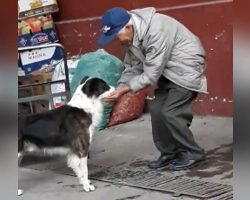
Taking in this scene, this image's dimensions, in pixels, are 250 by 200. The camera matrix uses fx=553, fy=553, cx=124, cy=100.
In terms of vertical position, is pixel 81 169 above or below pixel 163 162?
above

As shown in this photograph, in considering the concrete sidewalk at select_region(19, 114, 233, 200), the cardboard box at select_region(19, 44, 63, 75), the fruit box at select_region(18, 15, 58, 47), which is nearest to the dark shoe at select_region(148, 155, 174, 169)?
the concrete sidewalk at select_region(19, 114, 233, 200)

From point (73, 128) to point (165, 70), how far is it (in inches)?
38.5

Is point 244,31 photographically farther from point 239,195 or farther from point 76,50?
point 76,50

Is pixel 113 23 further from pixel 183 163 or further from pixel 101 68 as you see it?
pixel 101 68

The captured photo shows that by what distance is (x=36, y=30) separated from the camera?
8547 millimetres

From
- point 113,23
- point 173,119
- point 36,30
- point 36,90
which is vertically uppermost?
point 113,23

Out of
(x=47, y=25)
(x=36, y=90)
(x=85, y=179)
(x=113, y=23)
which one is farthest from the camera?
(x=47, y=25)

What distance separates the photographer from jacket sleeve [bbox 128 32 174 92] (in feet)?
15.5

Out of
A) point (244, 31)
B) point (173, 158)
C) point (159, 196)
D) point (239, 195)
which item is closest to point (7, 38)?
point (244, 31)

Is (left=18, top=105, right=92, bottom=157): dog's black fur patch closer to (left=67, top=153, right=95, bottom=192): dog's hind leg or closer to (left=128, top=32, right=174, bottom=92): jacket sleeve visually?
(left=67, top=153, right=95, bottom=192): dog's hind leg

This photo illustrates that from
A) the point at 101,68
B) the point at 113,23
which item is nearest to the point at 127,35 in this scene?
the point at 113,23

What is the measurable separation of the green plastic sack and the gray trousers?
2.06 metres

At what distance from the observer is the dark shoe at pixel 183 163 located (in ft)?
17.0

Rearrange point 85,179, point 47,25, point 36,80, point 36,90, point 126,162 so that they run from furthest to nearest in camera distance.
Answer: point 47,25, point 36,80, point 36,90, point 126,162, point 85,179
